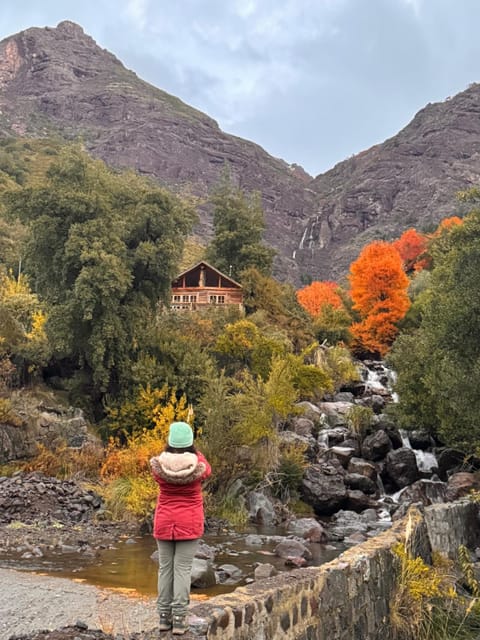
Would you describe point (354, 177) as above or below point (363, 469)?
above

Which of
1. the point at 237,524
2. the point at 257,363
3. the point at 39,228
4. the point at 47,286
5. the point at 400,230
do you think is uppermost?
the point at 400,230

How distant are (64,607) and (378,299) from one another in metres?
44.1

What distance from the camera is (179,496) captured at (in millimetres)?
6164

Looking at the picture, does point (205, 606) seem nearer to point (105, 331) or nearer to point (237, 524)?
point (237, 524)

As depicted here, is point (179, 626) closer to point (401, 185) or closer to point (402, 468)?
point (402, 468)

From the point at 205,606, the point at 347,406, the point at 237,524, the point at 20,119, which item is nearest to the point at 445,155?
the point at 20,119

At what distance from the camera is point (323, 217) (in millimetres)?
187625

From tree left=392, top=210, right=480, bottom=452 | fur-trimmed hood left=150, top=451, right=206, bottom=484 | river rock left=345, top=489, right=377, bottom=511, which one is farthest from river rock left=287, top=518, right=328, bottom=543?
fur-trimmed hood left=150, top=451, right=206, bottom=484

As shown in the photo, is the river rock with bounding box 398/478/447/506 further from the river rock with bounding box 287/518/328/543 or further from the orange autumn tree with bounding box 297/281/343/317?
the orange autumn tree with bounding box 297/281/343/317

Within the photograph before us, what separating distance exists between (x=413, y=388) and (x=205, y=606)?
2153cm

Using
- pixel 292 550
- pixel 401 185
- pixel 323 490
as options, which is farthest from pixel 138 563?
pixel 401 185

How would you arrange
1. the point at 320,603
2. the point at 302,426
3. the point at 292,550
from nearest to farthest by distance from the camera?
1. the point at 320,603
2. the point at 292,550
3. the point at 302,426

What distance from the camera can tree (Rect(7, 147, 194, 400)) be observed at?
85.5ft

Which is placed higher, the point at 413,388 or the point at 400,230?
the point at 400,230
